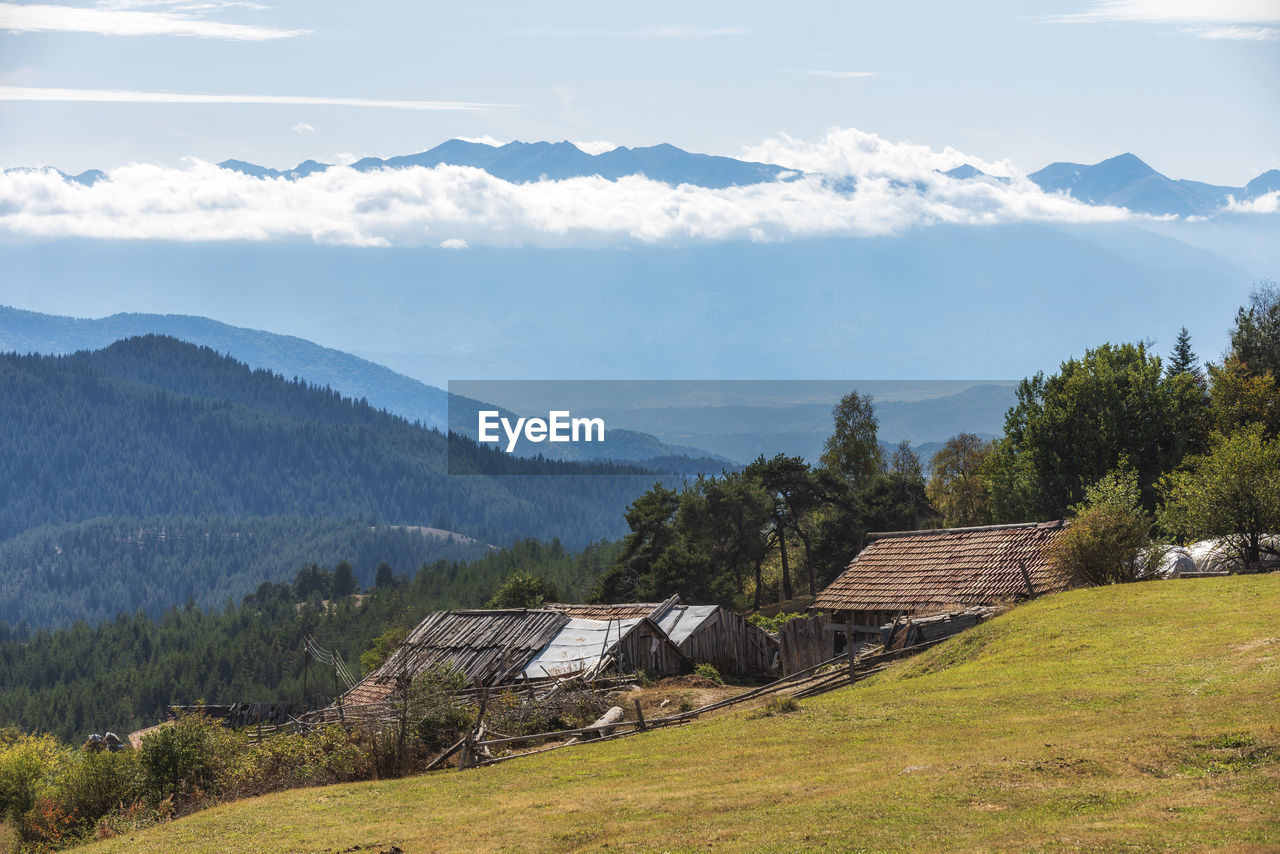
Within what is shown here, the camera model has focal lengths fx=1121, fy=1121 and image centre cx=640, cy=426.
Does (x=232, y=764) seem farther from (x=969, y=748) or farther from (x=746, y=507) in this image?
(x=746, y=507)

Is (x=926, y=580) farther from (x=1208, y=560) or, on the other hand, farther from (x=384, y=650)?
(x=384, y=650)

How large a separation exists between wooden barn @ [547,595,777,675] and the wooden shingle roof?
593cm

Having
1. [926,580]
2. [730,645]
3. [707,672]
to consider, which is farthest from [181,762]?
[730,645]

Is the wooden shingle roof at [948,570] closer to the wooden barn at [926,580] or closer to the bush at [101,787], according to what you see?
the wooden barn at [926,580]

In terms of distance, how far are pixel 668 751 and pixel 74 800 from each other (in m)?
16.8

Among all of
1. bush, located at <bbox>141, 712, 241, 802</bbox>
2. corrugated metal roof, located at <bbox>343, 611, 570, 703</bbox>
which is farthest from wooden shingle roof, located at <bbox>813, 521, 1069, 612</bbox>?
bush, located at <bbox>141, 712, 241, 802</bbox>

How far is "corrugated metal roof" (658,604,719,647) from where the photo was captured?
4475 centimetres

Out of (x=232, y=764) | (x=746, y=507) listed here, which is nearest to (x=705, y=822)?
(x=232, y=764)

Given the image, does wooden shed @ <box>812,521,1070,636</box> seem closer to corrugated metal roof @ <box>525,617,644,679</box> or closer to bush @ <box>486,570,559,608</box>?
corrugated metal roof @ <box>525,617,644,679</box>

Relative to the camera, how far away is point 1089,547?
1336 inches

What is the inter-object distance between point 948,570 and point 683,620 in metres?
11.9

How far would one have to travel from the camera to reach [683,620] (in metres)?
46.2

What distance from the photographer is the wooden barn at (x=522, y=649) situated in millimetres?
40406

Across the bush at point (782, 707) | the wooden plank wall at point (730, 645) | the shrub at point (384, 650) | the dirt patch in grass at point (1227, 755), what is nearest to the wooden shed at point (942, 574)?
the wooden plank wall at point (730, 645)
